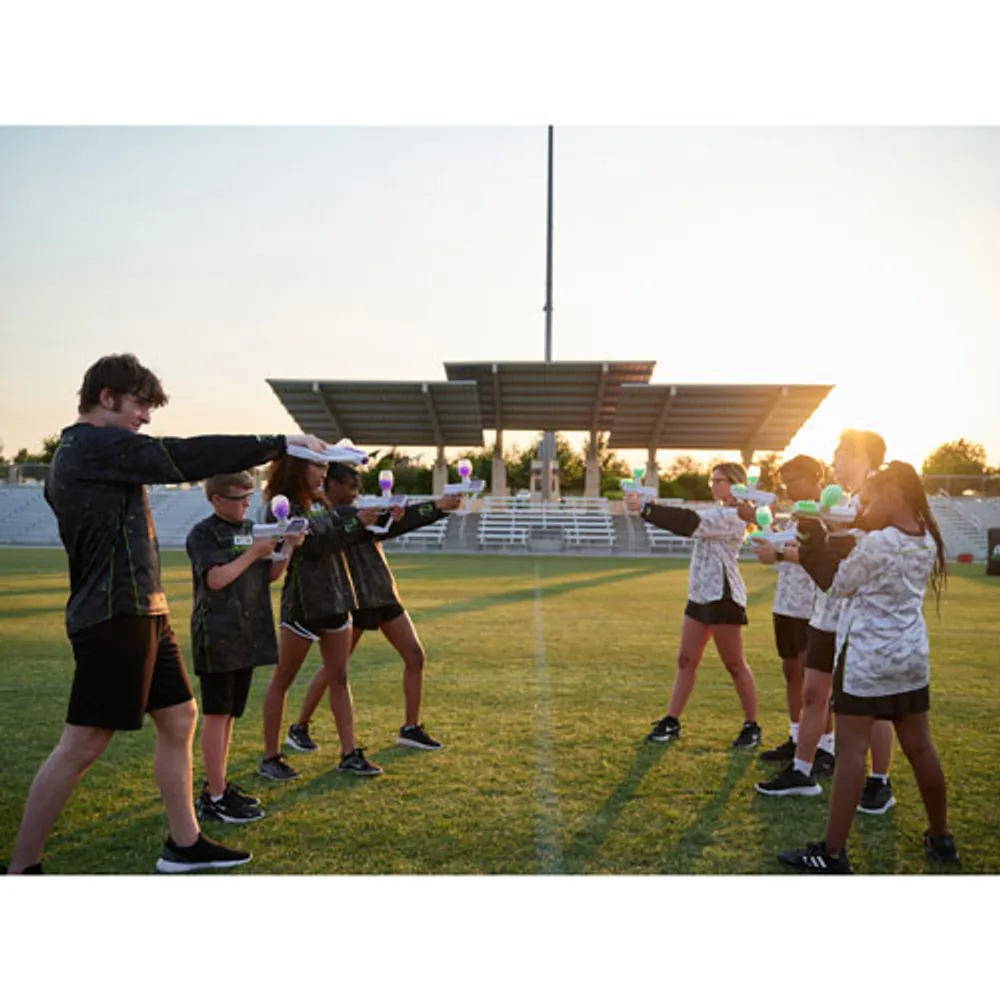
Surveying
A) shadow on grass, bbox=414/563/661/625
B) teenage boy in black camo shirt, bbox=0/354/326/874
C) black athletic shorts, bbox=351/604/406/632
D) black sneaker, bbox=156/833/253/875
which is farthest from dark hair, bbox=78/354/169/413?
shadow on grass, bbox=414/563/661/625

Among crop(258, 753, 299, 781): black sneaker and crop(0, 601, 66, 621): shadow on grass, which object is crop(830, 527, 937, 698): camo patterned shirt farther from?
crop(0, 601, 66, 621): shadow on grass

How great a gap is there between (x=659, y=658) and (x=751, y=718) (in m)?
3.54

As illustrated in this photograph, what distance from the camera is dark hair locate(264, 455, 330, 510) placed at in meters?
4.52

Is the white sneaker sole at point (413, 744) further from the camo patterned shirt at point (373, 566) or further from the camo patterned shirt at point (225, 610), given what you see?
the camo patterned shirt at point (225, 610)

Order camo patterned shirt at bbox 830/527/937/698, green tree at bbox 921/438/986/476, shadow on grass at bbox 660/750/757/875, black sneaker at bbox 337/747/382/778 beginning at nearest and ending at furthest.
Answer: camo patterned shirt at bbox 830/527/937/698
shadow on grass at bbox 660/750/757/875
black sneaker at bbox 337/747/382/778
green tree at bbox 921/438/986/476

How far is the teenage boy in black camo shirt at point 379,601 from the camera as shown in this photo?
5188mm

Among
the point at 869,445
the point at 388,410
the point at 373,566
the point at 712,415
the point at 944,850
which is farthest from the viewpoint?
the point at 388,410

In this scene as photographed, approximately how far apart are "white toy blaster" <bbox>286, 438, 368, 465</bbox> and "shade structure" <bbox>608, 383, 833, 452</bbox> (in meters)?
34.4

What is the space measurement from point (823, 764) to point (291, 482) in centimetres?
337

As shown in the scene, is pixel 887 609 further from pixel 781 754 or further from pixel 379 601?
pixel 379 601

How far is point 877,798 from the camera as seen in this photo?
4.43 m

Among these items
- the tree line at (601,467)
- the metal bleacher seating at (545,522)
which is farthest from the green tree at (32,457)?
the metal bleacher seating at (545,522)

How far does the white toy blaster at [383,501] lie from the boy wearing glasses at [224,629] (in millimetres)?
792

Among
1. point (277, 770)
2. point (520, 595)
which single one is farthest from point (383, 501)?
point (520, 595)
